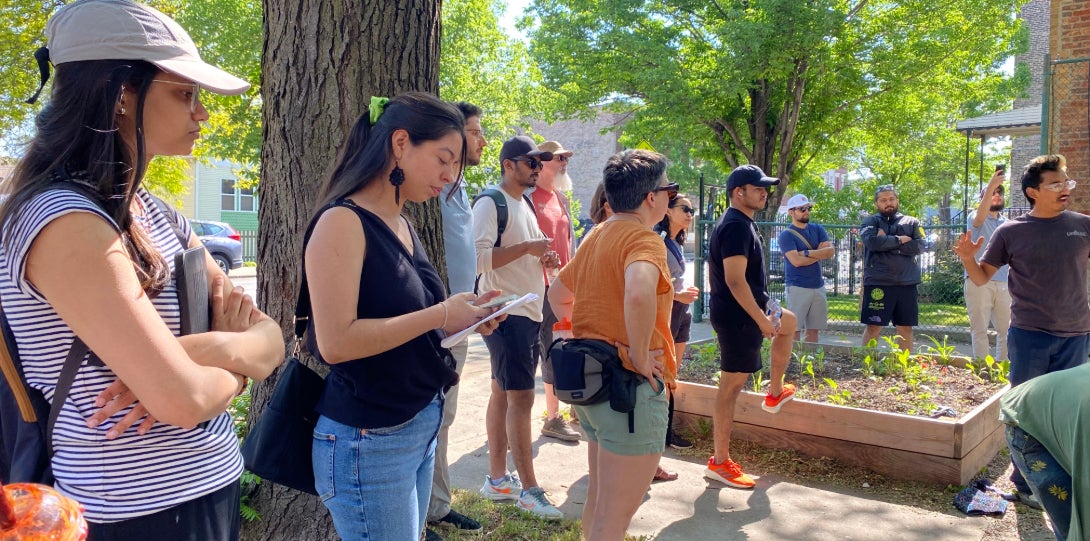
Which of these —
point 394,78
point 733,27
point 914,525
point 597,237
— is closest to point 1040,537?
point 914,525

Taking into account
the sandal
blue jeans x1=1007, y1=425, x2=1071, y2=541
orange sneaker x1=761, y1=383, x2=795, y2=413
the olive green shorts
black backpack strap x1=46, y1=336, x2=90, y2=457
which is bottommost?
the sandal

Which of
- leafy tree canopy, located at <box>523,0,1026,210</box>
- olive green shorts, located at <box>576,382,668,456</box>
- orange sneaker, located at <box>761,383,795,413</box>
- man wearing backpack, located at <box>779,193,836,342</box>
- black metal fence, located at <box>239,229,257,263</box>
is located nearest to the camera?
→ olive green shorts, located at <box>576,382,668,456</box>

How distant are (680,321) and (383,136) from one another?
432 centimetres

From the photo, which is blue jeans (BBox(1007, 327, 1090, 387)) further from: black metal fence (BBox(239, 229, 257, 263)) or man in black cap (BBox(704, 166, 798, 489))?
black metal fence (BBox(239, 229, 257, 263))

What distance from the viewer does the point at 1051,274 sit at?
453 cm

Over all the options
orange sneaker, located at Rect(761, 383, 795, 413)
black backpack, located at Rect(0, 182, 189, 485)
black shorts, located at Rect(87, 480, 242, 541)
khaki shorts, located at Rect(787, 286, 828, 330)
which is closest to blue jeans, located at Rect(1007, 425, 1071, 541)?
orange sneaker, located at Rect(761, 383, 795, 413)

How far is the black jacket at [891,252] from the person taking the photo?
7812mm

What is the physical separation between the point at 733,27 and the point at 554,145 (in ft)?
33.2

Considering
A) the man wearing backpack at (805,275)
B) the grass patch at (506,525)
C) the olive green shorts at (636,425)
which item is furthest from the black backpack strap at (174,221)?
the man wearing backpack at (805,275)

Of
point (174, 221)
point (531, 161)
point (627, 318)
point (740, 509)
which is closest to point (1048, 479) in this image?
point (627, 318)

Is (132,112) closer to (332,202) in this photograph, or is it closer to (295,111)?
(332,202)

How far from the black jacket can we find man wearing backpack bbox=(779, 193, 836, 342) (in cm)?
42

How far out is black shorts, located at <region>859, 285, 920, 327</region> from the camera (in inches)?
309

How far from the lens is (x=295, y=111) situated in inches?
129
